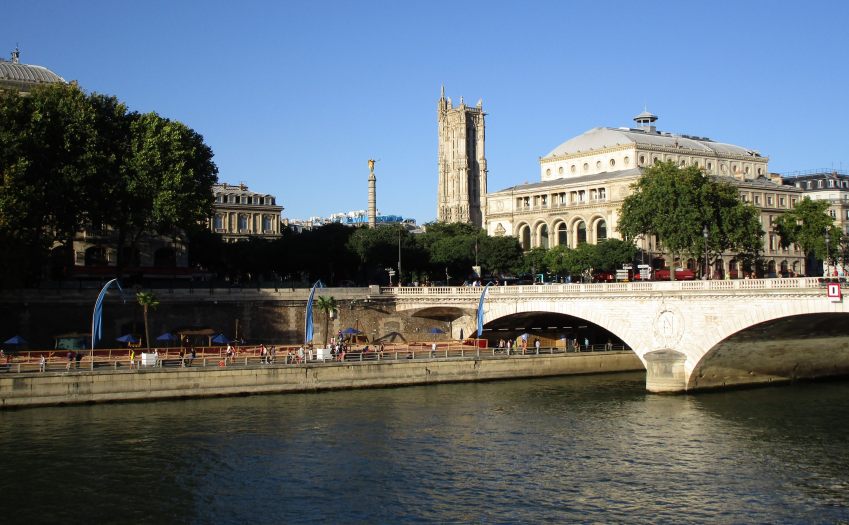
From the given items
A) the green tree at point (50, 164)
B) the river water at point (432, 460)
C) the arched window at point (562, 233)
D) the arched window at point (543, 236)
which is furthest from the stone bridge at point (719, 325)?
the arched window at point (543, 236)

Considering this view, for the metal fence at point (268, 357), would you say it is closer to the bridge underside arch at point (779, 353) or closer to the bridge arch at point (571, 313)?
the bridge arch at point (571, 313)

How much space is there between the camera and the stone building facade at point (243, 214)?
121 m

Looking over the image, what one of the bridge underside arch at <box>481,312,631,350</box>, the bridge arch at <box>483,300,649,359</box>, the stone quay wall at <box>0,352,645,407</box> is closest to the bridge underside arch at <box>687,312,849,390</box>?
the bridge arch at <box>483,300,649,359</box>

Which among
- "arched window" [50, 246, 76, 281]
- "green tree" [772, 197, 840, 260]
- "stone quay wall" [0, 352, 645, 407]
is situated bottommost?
"stone quay wall" [0, 352, 645, 407]

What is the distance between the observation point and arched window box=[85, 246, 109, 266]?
77.5m

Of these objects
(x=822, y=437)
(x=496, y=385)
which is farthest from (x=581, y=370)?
(x=822, y=437)

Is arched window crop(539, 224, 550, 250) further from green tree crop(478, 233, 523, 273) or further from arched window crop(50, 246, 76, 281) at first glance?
arched window crop(50, 246, 76, 281)

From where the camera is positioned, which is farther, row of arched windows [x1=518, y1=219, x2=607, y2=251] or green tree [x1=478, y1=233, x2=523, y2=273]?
row of arched windows [x1=518, y1=219, x2=607, y2=251]

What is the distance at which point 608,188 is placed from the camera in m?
106

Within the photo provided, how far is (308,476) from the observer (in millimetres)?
33812

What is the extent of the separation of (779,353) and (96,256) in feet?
189

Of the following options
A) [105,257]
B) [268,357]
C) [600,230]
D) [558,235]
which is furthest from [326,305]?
[558,235]

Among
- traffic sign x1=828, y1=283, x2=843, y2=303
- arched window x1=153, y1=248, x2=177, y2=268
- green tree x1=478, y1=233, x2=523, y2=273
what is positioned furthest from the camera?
green tree x1=478, y1=233, x2=523, y2=273

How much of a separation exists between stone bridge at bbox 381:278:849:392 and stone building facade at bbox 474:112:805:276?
4444 cm
